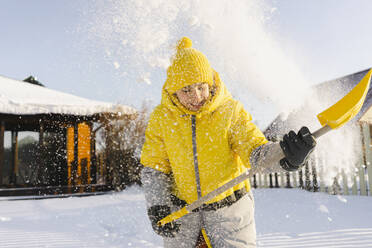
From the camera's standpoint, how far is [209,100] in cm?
149

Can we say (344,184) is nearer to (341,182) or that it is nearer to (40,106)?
(341,182)

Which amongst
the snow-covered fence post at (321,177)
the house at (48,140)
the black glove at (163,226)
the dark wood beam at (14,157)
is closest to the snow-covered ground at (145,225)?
the snow-covered fence post at (321,177)

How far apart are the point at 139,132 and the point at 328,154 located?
23.9ft

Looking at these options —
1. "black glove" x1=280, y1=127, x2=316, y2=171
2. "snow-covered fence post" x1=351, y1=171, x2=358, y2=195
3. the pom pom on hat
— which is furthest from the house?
"black glove" x1=280, y1=127, x2=316, y2=171

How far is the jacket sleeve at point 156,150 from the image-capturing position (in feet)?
5.26

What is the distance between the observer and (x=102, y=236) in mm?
4328

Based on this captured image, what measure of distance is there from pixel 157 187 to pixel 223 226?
1.36 feet

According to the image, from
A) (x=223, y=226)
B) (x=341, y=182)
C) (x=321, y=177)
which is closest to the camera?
(x=223, y=226)

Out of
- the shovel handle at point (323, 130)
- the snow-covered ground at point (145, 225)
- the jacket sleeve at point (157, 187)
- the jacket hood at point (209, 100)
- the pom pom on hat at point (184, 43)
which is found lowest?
the snow-covered ground at point (145, 225)

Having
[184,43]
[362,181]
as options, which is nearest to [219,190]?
[184,43]

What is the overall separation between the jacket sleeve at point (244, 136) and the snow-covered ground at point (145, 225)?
2.71 meters

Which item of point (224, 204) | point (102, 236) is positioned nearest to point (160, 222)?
point (224, 204)

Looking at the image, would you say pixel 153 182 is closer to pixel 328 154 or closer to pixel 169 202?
pixel 169 202

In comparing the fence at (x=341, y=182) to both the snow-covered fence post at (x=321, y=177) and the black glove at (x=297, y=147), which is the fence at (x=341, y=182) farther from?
the black glove at (x=297, y=147)
